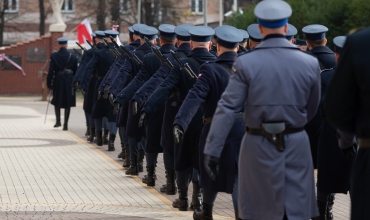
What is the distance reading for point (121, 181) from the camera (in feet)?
39.8

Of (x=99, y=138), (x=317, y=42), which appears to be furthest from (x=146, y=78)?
(x=99, y=138)

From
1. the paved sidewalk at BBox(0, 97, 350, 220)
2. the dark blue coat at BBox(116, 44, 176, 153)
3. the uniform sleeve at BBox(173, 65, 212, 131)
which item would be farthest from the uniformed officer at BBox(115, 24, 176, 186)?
the uniform sleeve at BBox(173, 65, 212, 131)

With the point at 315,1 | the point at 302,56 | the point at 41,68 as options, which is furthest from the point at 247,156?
the point at 41,68

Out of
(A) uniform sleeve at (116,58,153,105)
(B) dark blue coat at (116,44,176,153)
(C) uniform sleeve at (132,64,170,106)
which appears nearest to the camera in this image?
(C) uniform sleeve at (132,64,170,106)

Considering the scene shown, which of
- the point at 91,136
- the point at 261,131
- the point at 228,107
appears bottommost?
the point at 91,136

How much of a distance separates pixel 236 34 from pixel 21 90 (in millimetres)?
35085

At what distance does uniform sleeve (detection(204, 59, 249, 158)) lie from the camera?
18.9 feet

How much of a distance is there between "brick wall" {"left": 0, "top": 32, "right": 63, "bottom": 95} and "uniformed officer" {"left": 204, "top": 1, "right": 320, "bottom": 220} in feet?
118

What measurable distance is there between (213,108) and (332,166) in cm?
129

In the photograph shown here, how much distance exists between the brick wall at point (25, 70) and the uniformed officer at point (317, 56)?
32.9 metres

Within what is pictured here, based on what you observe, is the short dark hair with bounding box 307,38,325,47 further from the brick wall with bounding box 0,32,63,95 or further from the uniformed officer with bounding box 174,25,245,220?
the brick wall with bounding box 0,32,63,95

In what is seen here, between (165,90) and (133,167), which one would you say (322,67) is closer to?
(165,90)

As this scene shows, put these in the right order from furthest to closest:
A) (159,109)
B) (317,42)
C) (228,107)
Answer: (159,109)
(317,42)
(228,107)

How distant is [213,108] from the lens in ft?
25.6
